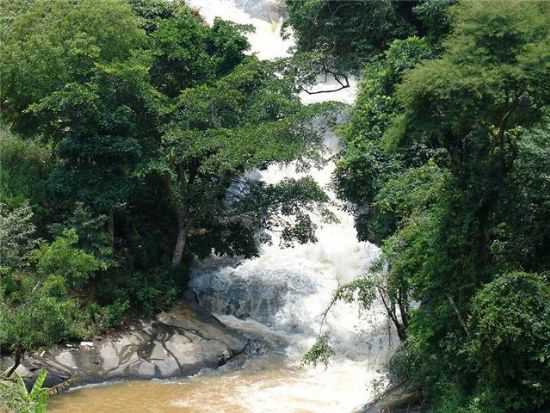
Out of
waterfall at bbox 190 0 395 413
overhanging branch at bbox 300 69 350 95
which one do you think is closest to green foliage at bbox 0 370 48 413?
waterfall at bbox 190 0 395 413

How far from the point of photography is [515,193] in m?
13.8

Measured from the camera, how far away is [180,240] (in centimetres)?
2081

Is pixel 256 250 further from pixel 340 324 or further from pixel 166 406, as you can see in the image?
pixel 166 406

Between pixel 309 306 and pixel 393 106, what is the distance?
5207mm

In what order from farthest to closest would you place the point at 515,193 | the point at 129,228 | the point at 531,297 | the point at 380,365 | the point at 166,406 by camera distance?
the point at 129,228 < the point at 380,365 < the point at 166,406 < the point at 515,193 < the point at 531,297

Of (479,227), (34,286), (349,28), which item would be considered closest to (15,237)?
(34,286)

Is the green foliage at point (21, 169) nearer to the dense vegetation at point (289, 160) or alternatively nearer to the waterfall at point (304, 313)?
the dense vegetation at point (289, 160)

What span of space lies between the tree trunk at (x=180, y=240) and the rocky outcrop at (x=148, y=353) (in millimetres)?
1375

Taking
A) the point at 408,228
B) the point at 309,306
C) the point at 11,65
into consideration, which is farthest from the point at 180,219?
the point at 408,228

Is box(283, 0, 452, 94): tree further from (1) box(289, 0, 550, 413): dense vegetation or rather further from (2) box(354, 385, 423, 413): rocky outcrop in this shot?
(2) box(354, 385, 423, 413): rocky outcrop

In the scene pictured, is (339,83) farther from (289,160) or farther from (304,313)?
(304,313)

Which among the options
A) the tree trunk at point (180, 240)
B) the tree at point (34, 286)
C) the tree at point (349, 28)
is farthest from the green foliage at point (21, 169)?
the tree at point (349, 28)

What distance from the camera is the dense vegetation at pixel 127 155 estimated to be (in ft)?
61.4

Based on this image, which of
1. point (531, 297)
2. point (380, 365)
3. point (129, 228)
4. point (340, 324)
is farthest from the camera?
point (129, 228)
